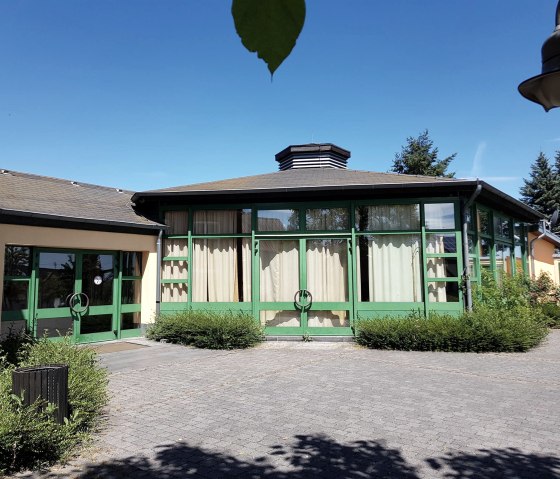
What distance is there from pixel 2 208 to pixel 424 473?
8.61 meters

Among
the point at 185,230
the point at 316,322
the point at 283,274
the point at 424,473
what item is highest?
the point at 185,230

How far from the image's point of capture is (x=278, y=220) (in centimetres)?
1188

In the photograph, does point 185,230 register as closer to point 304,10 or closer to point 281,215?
point 281,215

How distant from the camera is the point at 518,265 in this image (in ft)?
55.4

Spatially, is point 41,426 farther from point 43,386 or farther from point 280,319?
point 280,319

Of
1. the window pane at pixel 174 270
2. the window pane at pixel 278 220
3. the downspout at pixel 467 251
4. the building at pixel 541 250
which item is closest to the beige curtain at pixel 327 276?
the window pane at pixel 278 220

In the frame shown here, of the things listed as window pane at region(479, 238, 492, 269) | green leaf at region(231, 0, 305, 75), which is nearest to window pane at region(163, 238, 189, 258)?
window pane at region(479, 238, 492, 269)

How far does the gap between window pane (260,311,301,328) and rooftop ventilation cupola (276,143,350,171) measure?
19.5 feet

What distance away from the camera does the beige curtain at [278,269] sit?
11.7m

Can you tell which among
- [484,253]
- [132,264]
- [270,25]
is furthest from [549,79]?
[484,253]

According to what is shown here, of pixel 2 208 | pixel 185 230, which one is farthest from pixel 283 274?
pixel 2 208

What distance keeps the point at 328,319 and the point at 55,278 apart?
6420 millimetres

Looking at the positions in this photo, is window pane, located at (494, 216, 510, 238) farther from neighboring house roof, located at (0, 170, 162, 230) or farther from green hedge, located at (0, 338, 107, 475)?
green hedge, located at (0, 338, 107, 475)

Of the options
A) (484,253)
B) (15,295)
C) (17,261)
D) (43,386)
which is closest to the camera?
(43,386)
